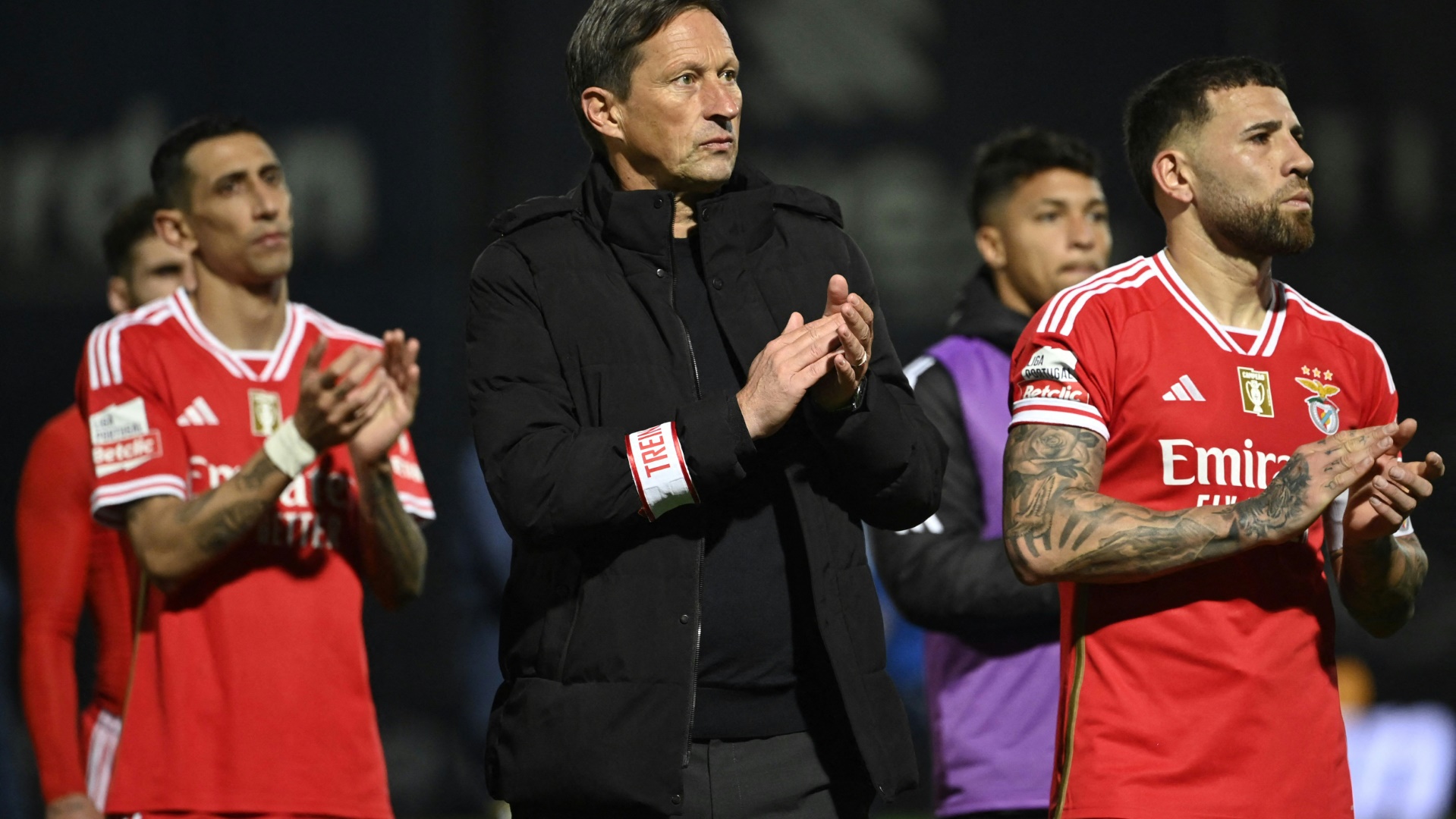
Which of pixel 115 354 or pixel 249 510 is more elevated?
pixel 115 354

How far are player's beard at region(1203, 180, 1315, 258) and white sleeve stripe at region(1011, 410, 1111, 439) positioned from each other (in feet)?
1.69

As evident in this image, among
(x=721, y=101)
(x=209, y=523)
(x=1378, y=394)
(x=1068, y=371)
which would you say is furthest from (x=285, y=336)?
(x=1378, y=394)

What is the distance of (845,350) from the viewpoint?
271 cm

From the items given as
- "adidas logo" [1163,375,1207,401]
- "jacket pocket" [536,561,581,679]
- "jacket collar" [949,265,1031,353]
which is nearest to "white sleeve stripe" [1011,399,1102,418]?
"adidas logo" [1163,375,1207,401]

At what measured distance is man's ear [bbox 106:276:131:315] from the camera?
5.33 metres

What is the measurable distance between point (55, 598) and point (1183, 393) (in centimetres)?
292

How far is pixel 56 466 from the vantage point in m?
4.55

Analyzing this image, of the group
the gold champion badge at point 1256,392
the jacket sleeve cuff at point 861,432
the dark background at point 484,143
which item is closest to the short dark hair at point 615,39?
the jacket sleeve cuff at point 861,432

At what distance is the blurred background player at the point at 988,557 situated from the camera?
3924mm

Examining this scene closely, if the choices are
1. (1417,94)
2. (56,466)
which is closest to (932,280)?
(1417,94)

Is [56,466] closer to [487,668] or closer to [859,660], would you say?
[859,660]

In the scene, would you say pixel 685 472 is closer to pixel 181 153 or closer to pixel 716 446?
pixel 716 446

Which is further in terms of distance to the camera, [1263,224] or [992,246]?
[992,246]

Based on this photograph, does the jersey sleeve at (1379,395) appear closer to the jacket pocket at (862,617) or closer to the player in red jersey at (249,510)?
the jacket pocket at (862,617)
